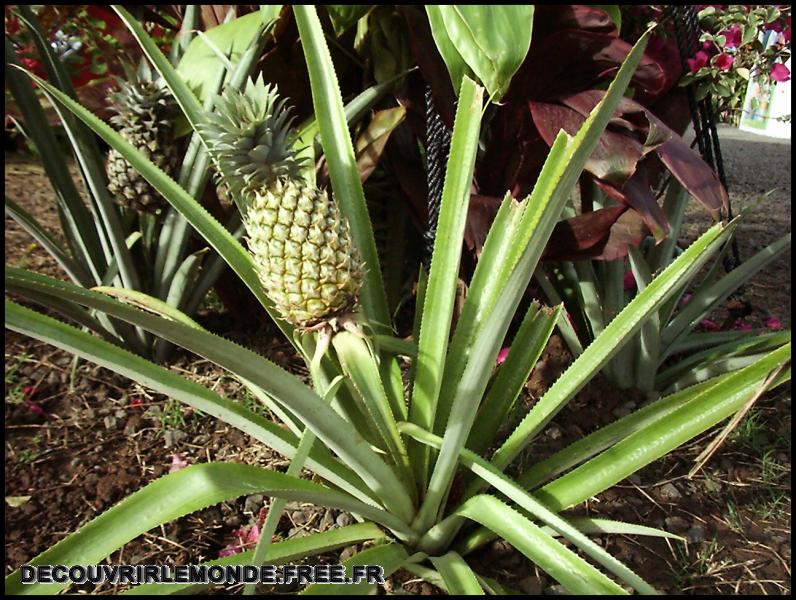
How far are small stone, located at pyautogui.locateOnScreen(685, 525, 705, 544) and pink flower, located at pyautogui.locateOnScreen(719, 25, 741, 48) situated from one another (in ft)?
3.52

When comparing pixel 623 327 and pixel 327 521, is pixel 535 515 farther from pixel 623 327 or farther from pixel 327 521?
pixel 327 521

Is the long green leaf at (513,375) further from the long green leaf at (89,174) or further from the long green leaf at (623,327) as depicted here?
the long green leaf at (89,174)

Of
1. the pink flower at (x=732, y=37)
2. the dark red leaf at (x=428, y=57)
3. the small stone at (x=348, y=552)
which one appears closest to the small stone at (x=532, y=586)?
the small stone at (x=348, y=552)

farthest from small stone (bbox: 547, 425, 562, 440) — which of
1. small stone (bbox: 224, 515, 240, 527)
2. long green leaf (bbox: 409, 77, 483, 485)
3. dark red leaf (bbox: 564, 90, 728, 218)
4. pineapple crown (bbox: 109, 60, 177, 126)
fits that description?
pineapple crown (bbox: 109, 60, 177, 126)

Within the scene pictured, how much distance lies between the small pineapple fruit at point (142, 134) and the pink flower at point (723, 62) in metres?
1.27

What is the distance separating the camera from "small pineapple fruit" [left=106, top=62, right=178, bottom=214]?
130cm

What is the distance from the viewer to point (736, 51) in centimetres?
134

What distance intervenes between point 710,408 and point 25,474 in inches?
49.4

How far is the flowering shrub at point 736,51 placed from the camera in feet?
4.17

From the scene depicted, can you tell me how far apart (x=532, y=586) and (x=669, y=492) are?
0.38m

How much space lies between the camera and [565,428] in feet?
4.07

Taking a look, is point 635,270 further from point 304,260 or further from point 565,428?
point 304,260

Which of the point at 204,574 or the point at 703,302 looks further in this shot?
the point at 703,302

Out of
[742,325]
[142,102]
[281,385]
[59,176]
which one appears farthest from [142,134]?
[742,325]
